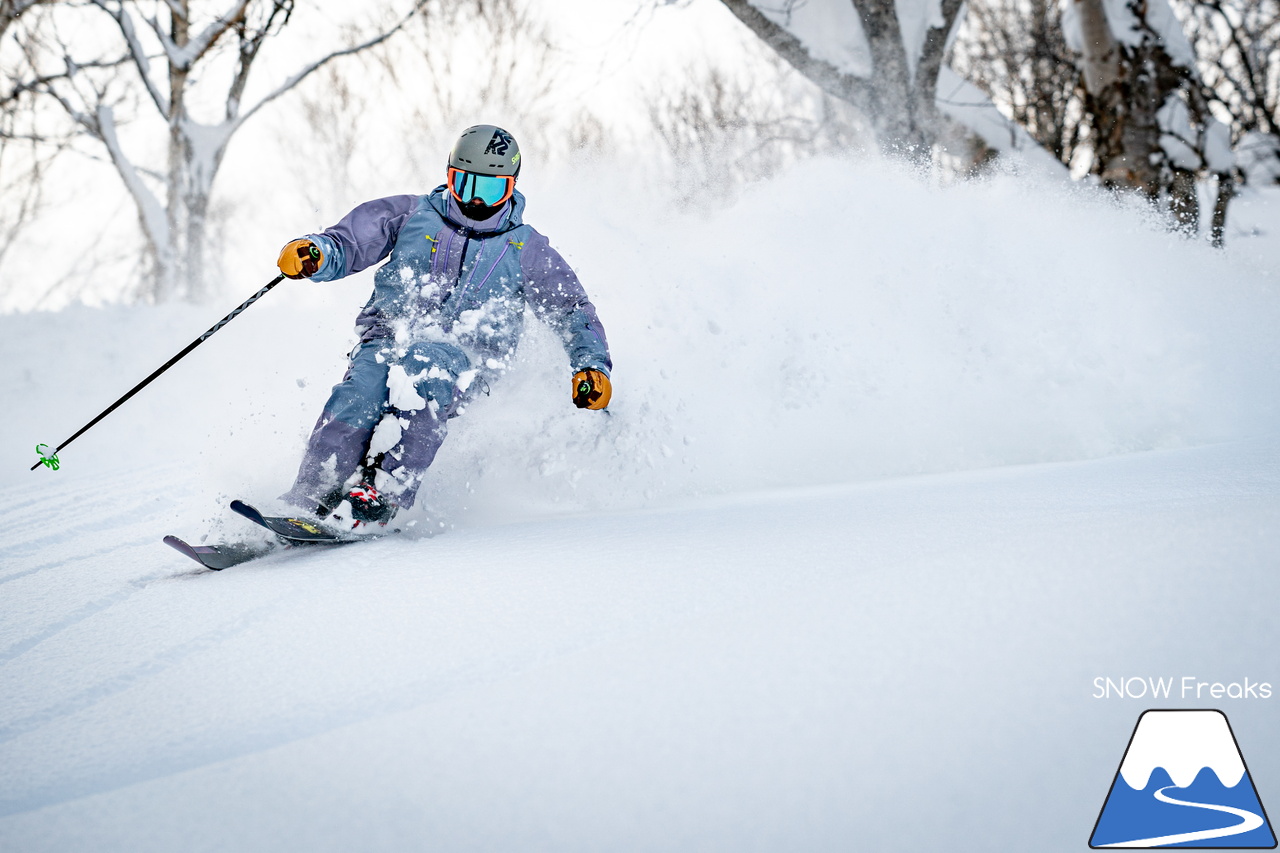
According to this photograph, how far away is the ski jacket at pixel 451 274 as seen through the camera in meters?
2.74

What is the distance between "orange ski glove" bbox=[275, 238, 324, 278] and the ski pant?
0.36 meters

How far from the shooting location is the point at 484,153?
2.70 meters

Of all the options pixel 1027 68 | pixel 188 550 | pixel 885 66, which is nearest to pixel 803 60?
pixel 885 66

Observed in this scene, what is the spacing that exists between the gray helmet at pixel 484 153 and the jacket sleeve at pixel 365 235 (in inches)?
11.6

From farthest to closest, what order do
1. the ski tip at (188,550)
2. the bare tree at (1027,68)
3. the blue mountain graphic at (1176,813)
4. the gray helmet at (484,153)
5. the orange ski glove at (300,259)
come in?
the bare tree at (1027,68) → the gray helmet at (484,153) → the orange ski glove at (300,259) → the ski tip at (188,550) → the blue mountain graphic at (1176,813)

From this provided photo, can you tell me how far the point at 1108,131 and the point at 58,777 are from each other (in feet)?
25.2

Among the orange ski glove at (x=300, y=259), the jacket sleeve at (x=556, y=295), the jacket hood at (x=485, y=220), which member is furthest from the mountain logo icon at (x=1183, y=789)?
the orange ski glove at (x=300, y=259)

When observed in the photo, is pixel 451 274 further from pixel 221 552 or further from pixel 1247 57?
pixel 1247 57

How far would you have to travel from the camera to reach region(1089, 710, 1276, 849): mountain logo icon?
0.92 m

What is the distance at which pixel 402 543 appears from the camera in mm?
2209

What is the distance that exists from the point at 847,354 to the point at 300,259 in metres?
2.28

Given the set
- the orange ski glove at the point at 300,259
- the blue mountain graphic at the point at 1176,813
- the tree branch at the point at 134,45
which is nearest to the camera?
the blue mountain graphic at the point at 1176,813

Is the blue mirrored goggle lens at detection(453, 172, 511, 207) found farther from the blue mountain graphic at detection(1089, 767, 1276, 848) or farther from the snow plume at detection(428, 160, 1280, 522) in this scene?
the blue mountain graphic at detection(1089, 767, 1276, 848)

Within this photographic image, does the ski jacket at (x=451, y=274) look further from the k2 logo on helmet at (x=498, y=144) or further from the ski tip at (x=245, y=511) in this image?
the ski tip at (x=245, y=511)
